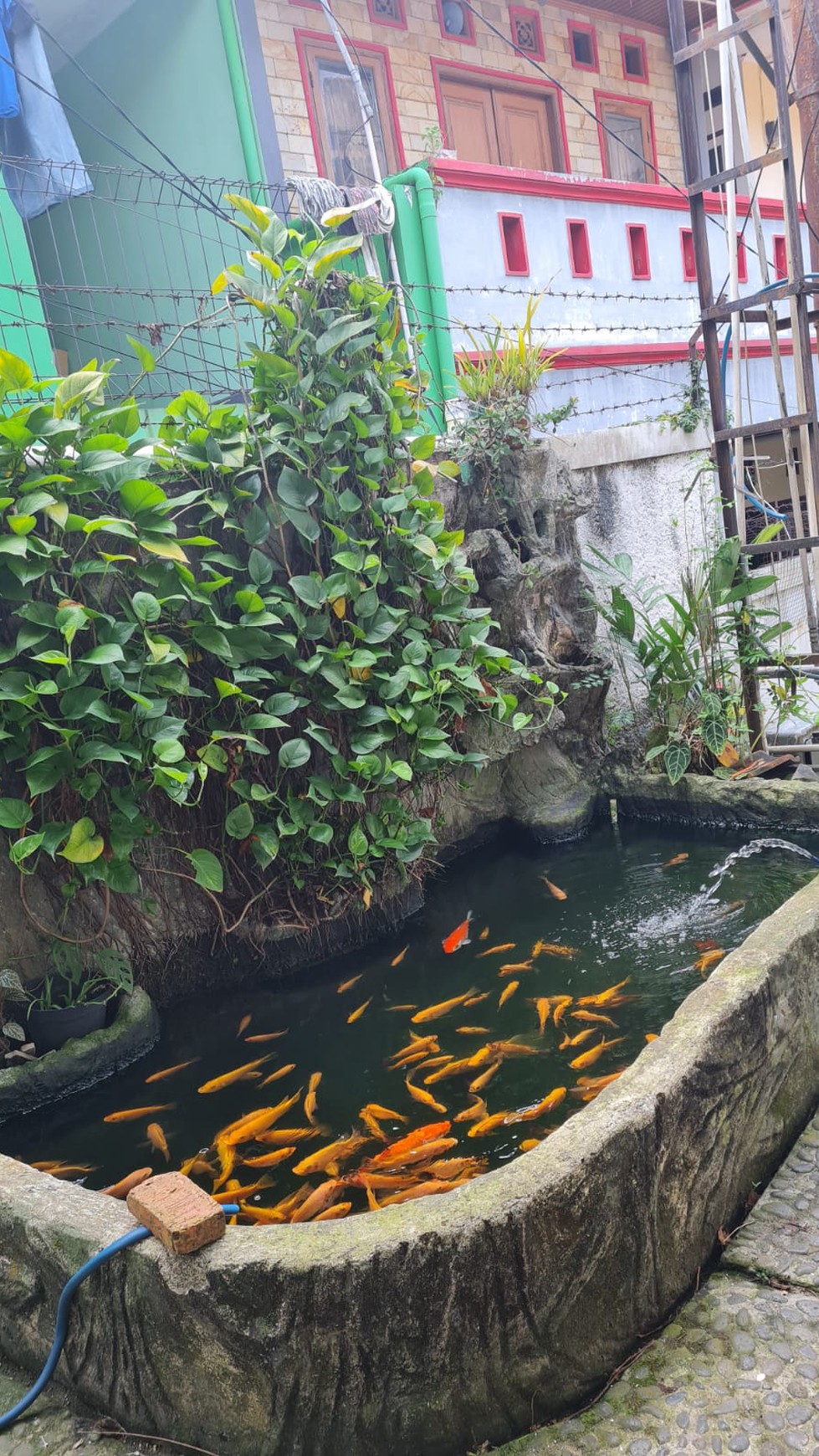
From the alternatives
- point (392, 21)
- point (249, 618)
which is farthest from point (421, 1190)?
point (392, 21)

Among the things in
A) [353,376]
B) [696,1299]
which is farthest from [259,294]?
[696,1299]

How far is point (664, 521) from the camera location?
7.43 meters

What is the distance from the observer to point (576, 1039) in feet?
13.0

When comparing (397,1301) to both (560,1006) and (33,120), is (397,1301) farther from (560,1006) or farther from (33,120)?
(33,120)

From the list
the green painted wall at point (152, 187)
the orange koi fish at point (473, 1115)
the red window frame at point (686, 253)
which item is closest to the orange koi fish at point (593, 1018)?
the orange koi fish at point (473, 1115)

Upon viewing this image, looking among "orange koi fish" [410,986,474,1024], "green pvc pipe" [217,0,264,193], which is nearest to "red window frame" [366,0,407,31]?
"green pvc pipe" [217,0,264,193]

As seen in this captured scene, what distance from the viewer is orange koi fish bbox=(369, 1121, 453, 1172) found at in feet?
11.0

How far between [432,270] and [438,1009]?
16.6 ft

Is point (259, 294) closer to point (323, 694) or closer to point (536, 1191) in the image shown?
point (323, 694)

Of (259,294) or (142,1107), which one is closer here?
(142,1107)

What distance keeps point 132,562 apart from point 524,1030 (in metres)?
2.38

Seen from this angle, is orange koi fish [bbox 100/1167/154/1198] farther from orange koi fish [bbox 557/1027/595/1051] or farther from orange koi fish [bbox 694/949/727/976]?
orange koi fish [bbox 694/949/727/976]

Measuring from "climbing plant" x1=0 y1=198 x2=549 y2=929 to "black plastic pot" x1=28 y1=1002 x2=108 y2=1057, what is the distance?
1.70 feet

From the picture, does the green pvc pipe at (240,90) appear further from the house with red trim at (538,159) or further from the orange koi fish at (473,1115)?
the orange koi fish at (473,1115)
